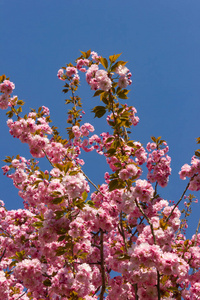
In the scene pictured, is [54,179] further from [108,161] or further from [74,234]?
[108,161]

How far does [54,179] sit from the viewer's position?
3.68m

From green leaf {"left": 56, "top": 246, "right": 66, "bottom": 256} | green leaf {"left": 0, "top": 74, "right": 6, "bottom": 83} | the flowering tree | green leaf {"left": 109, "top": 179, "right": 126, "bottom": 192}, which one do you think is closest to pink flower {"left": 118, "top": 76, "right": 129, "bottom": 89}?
the flowering tree

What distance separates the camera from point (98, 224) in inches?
185

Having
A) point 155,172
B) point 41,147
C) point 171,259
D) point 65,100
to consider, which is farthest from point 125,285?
point 65,100

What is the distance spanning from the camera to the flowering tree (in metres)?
3.38

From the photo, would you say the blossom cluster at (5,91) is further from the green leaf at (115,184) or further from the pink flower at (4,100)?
the green leaf at (115,184)

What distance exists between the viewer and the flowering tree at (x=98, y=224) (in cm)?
338

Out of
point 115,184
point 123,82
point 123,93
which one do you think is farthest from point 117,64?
point 115,184

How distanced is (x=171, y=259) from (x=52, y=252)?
2.01m

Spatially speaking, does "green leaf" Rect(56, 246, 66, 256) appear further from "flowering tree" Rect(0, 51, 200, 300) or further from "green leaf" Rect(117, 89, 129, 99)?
"green leaf" Rect(117, 89, 129, 99)

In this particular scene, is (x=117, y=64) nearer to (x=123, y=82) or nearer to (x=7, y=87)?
(x=123, y=82)

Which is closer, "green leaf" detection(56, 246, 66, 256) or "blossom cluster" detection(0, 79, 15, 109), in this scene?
"green leaf" detection(56, 246, 66, 256)

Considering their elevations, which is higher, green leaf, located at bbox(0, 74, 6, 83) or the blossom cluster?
green leaf, located at bbox(0, 74, 6, 83)

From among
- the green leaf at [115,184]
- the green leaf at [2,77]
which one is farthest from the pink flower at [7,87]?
the green leaf at [115,184]
